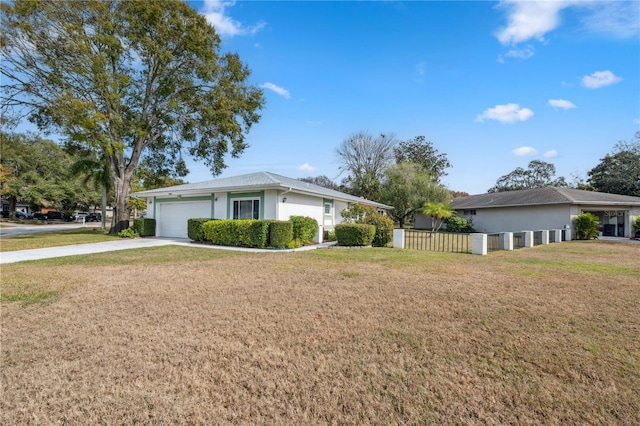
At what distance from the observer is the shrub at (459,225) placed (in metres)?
27.2

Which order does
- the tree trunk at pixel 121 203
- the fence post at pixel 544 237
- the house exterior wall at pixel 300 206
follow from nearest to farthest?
the house exterior wall at pixel 300 206 < the fence post at pixel 544 237 < the tree trunk at pixel 121 203

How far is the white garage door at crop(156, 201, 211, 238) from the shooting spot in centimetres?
1647

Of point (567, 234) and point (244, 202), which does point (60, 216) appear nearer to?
point (244, 202)

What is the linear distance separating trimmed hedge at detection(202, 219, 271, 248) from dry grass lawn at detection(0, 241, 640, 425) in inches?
233

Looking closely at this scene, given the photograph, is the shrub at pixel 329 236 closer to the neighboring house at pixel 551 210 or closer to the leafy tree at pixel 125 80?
the leafy tree at pixel 125 80

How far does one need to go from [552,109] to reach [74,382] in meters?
19.0

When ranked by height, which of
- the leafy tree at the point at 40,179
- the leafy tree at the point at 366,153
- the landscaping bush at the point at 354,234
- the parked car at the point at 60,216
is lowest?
the landscaping bush at the point at 354,234

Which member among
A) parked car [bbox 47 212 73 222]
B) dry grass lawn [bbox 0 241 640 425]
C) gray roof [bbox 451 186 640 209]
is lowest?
dry grass lawn [bbox 0 241 640 425]

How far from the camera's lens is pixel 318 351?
327 cm

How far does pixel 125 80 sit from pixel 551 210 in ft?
94.9

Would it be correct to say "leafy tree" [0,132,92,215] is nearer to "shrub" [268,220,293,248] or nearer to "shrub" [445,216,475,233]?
"shrub" [268,220,293,248]

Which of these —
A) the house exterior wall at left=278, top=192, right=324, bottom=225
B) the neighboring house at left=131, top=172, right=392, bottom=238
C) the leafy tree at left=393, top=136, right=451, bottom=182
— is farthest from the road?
the leafy tree at left=393, top=136, right=451, bottom=182

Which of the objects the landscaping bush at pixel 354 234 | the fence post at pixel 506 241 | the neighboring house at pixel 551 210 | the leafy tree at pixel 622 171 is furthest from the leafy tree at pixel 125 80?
the leafy tree at pixel 622 171

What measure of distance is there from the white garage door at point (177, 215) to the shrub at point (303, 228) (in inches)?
220
